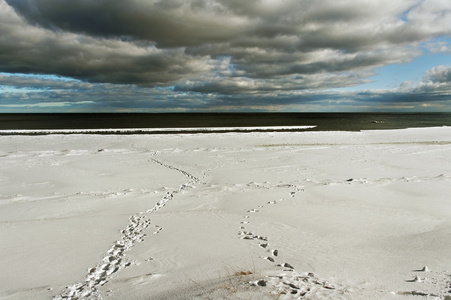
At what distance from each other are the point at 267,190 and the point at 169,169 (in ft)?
23.5

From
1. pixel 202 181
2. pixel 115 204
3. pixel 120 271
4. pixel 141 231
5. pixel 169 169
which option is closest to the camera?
pixel 120 271

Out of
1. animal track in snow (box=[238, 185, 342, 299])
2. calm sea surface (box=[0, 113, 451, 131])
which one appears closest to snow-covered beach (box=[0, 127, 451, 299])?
animal track in snow (box=[238, 185, 342, 299])

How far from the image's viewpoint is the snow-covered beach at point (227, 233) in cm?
545

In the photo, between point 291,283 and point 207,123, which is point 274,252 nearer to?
point 291,283

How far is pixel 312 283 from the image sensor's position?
5.25 metres

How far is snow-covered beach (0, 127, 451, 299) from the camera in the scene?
5.45 metres

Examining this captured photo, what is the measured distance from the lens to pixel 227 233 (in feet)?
26.9

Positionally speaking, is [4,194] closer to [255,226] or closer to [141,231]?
[141,231]

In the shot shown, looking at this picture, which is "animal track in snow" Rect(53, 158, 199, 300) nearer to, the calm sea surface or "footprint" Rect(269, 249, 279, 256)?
"footprint" Rect(269, 249, 279, 256)

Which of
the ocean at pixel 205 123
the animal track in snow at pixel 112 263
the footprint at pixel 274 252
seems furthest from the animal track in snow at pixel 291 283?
the ocean at pixel 205 123

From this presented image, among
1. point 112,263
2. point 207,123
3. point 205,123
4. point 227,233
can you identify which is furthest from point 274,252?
point 207,123

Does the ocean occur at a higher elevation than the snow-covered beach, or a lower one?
higher

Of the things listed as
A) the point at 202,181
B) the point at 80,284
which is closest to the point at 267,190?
the point at 202,181

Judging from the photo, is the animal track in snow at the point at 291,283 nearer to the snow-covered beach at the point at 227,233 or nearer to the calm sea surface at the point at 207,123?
the snow-covered beach at the point at 227,233
